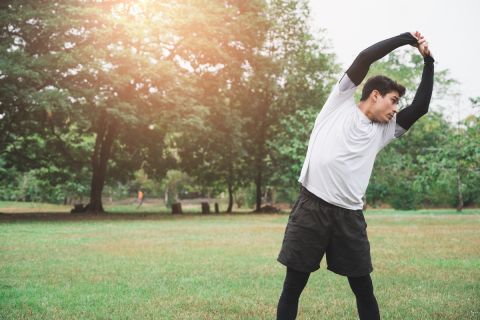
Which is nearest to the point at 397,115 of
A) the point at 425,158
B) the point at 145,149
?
the point at 425,158

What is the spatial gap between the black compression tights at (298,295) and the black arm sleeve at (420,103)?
47.1 inches

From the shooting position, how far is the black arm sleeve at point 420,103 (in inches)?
155

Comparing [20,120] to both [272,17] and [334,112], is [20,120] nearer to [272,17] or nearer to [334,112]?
[272,17]

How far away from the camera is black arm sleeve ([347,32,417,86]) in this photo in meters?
3.63

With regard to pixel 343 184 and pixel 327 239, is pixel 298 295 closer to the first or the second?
pixel 327 239

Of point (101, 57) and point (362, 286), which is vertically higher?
point (101, 57)

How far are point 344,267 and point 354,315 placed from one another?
6.20ft

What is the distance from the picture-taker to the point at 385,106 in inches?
149

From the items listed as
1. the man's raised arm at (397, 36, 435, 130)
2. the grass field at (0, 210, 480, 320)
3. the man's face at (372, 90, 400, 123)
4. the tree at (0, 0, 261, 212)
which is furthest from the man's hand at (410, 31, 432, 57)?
the tree at (0, 0, 261, 212)

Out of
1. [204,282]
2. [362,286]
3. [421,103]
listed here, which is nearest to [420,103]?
[421,103]

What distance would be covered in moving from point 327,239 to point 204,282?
12.7 ft

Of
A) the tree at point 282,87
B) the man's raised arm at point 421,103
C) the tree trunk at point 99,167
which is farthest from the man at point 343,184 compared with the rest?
the tree at point 282,87

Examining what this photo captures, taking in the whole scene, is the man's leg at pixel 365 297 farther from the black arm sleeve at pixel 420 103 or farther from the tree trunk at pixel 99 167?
the tree trunk at pixel 99 167

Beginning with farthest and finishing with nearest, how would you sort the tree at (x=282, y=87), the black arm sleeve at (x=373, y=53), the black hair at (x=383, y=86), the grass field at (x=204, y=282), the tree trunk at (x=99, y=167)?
the tree at (x=282, y=87) < the tree trunk at (x=99, y=167) < the grass field at (x=204, y=282) < the black hair at (x=383, y=86) < the black arm sleeve at (x=373, y=53)
